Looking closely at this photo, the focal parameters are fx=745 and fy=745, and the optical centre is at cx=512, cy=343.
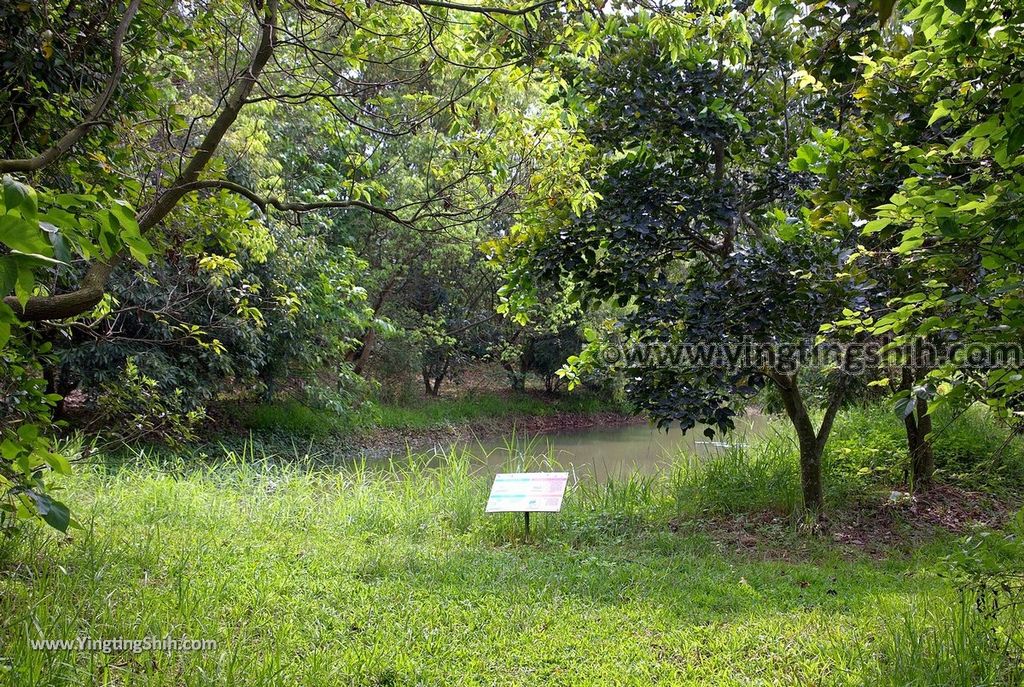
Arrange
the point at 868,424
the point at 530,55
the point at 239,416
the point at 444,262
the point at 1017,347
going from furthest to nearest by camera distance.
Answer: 1. the point at 444,262
2. the point at 239,416
3. the point at 868,424
4. the point at 530,55
5. the point at 1017,347

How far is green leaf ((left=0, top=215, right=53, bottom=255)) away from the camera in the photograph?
1155 mm

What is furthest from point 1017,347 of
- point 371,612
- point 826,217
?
point 371,612

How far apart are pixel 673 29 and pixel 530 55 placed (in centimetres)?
70

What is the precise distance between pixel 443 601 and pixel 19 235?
10.0ft

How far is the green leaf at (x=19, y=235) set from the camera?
3.79 ft

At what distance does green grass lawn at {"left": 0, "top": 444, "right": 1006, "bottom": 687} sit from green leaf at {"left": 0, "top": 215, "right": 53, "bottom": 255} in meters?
2.00

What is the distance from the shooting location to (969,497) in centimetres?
623

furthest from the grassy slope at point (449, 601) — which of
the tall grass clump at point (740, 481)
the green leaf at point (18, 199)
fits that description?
the green leaf at point (18, 199)

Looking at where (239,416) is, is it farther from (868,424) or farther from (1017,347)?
(1017,347)

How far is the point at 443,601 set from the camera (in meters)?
3.79

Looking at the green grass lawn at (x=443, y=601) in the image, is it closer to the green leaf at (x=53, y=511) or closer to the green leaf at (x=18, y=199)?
the green leaf at (x=53, y=511)

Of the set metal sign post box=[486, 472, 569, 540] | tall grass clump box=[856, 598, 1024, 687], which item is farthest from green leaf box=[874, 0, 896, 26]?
metal sign post box=[486, 472, 569, 540]

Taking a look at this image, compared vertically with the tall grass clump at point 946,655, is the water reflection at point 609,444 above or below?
below

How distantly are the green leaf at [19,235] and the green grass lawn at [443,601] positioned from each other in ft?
6.56
